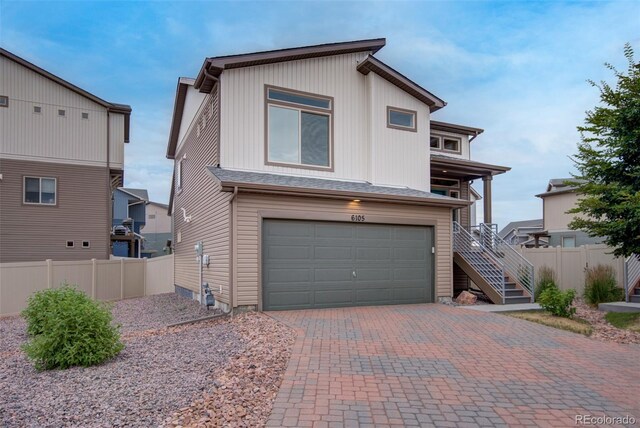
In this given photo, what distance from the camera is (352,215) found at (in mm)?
10625

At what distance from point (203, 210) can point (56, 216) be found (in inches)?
325

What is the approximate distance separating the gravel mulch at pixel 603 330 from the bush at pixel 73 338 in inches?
332

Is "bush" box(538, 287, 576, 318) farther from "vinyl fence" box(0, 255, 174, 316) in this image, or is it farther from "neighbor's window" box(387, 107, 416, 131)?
"vinyl fence" box(0, 255, 174, 316)

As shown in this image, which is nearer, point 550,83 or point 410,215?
point 410,215

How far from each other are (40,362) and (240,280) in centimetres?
396

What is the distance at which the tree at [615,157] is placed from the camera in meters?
9.48

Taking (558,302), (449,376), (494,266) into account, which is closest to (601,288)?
(494,266)

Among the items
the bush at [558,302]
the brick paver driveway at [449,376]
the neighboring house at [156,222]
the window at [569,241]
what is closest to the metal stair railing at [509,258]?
the bush at [558,302]

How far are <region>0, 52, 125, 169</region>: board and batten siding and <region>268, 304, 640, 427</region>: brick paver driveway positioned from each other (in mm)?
13399

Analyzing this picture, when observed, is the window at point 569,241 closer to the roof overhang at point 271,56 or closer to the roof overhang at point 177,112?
the roof overhang at point 271,56

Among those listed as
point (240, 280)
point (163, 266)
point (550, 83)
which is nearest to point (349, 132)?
point (240, 280)

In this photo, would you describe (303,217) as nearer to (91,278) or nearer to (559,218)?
(91,278)

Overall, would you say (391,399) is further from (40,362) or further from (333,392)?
(40,362)

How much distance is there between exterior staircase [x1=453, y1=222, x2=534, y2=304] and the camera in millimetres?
11586
